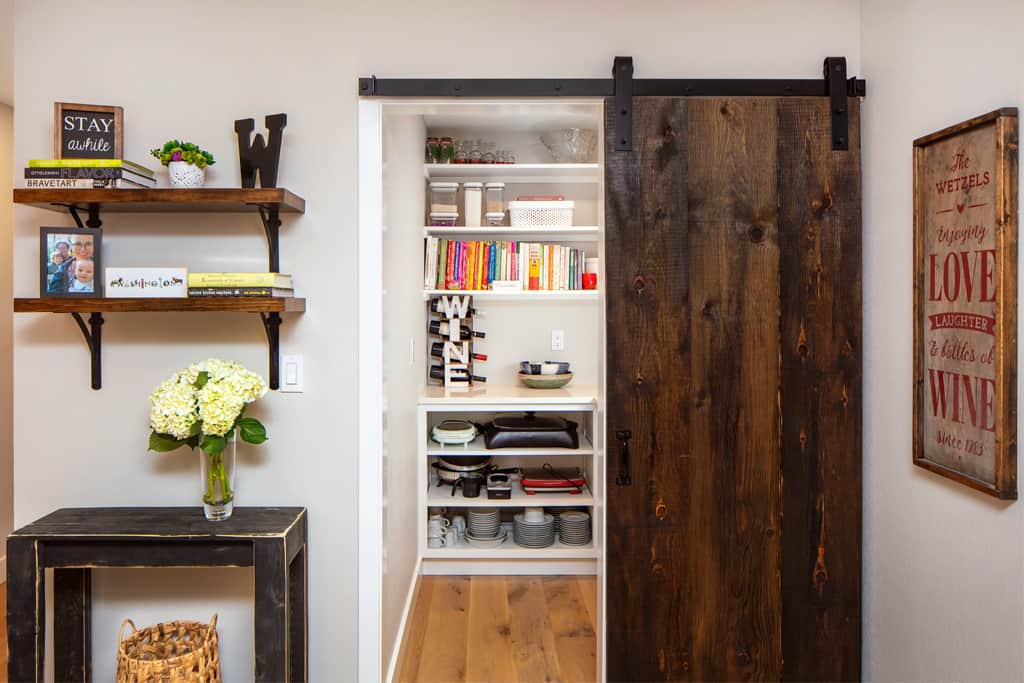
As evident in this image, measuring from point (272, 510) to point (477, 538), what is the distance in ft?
5.91

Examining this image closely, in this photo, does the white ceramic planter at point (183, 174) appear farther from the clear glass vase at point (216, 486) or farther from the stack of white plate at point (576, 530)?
the stack of white plate at point (576, 530)

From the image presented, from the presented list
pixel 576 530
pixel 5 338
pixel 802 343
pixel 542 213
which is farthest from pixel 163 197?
pixel 576 530

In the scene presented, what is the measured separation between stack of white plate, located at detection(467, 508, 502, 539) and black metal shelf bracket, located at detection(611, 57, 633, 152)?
2276 millimetres

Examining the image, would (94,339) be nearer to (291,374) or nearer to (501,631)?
(291,374)

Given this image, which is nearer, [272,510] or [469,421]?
[272,510]

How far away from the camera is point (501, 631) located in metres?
2.99

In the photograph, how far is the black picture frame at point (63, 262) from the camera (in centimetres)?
188

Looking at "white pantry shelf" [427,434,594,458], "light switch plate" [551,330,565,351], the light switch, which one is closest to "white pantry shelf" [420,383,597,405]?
"white pantry shelf" [427,434,594,458]

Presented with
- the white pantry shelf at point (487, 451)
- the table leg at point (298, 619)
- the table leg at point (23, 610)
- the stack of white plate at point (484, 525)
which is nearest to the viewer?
the table leg at point (23, 610)

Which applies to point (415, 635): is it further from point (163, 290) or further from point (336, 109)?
point (336, 109)

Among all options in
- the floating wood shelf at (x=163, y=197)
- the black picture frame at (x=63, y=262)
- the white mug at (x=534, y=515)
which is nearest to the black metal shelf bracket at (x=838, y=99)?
the floating wood shelf at (x=163, y=197)

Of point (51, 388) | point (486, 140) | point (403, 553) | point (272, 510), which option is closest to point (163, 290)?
point (51, 388)

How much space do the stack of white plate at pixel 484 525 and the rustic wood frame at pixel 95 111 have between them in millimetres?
2453

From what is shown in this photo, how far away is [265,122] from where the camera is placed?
6.49 feet
